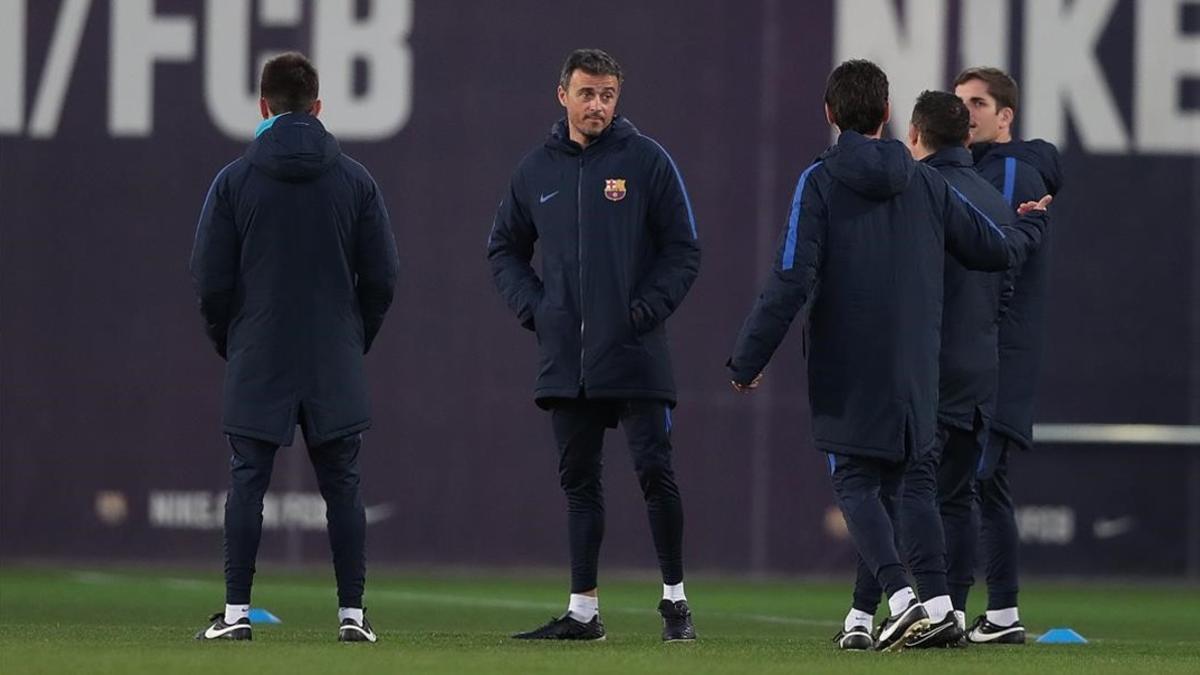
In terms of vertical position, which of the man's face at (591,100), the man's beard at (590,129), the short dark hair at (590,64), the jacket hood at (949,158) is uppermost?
the short dark hair at (590,64)

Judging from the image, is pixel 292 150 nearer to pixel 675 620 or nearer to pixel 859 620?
pixel 675 620

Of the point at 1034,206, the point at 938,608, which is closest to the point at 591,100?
the point at 1034,206

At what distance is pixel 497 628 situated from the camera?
8.66 m

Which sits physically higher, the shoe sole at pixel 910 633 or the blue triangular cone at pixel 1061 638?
the shoe sole at pixel 910 633

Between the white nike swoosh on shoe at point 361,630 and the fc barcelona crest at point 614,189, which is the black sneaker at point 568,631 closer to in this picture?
the white nike swoosh on shoe at point 361,630

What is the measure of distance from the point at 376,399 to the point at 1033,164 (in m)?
4.69

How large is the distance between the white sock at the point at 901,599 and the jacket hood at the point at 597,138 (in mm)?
1717

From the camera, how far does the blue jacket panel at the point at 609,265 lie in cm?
712

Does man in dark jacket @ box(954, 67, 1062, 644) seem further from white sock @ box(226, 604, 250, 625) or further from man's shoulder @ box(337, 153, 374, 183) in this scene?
white sock @ box(226, 604, 250, 625)

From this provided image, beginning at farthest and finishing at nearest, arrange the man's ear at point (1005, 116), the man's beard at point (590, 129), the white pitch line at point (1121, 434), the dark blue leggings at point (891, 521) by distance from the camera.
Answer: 1. the white pitch line at point (1121, 434)
2. the man's ear at point (1005, 116)
3. the man's beard at point (590, 129)
4. the dark blue leggings at point (891, 521)

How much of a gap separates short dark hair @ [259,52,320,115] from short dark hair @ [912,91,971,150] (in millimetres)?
2012

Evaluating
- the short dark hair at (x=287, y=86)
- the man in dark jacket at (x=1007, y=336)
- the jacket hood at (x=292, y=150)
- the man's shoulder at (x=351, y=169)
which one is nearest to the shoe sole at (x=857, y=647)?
the man in dark jacket at (x=1007, y=336)

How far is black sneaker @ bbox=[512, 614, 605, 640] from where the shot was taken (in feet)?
23.5

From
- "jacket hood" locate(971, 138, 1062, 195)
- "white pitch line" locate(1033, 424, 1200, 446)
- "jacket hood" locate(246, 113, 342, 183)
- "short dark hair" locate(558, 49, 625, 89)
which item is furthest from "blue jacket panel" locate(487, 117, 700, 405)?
"white pitch line" locate(1033, 424, 1200, 446)
